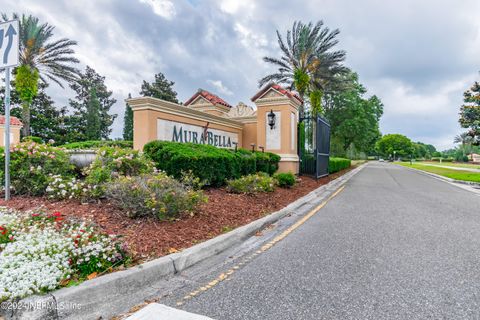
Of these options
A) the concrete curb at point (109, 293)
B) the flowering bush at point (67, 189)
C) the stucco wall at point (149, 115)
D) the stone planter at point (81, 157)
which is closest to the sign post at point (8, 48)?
the flowering bush at point (67, 189)

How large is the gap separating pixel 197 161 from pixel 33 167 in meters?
3.23

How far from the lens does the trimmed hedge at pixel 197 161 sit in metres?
6.23

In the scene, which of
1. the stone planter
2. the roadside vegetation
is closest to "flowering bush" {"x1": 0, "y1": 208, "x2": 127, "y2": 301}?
the roadside vegetation

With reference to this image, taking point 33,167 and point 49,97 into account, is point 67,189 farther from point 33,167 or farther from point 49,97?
point 49,97

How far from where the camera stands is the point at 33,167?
5.40 meters

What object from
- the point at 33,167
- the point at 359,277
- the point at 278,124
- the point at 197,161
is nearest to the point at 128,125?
the point at 278,124

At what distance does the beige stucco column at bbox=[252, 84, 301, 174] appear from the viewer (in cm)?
1192

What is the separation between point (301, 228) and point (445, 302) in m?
2.73

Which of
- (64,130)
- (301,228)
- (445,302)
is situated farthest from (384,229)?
(64,130)

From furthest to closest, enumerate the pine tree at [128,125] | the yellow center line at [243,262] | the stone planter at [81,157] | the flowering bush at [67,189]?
the pine tree at [128,125] → the stone planter at [81,157] → the flowering bush at [67,189] → the yellow center line at [243,262]

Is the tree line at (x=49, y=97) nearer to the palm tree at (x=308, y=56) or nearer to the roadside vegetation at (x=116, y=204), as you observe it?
the roadside vegetation at (x=116, y=204)

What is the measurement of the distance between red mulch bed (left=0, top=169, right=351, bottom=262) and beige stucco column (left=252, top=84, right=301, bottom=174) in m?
5.81

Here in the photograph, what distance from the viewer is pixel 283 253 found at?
3834 millimetres

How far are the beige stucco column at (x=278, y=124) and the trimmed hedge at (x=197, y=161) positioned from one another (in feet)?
11.8
